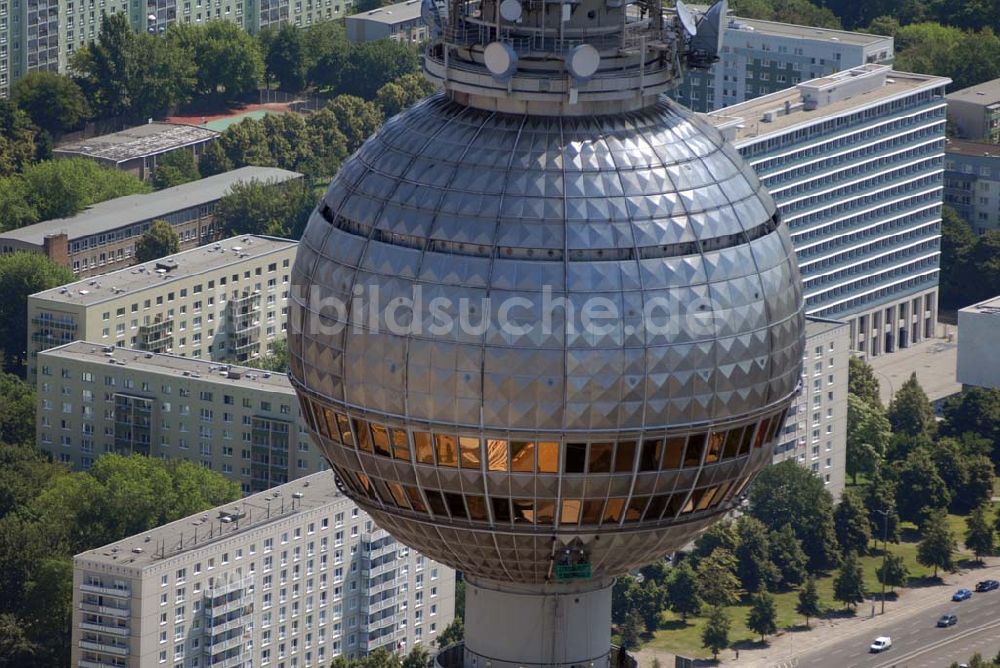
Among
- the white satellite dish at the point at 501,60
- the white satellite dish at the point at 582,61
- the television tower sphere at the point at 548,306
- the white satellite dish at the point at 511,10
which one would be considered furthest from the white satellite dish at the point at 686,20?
the white satellite dish at the point at 501,60

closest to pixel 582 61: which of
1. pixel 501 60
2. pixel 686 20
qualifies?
pixel 501 60

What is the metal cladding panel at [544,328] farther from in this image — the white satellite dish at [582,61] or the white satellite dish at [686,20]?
the white satellite dish at [686,20]

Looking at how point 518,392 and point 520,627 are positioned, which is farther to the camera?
point 520,627

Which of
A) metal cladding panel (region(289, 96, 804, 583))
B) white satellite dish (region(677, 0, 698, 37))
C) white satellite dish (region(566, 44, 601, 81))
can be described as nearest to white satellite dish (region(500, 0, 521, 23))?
white satellite dish (region(566, 44, 601, 81))

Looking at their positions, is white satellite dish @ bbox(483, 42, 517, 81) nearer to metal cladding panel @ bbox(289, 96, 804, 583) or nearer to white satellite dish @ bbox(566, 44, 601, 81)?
metal cladding panel @ bbox(289, 96, 804, 583)

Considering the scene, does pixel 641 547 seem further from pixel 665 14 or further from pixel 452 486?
pixel 665 14

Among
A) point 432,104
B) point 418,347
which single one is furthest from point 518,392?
point 432,104

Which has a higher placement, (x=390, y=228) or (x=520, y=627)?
(x=390, y=228)
